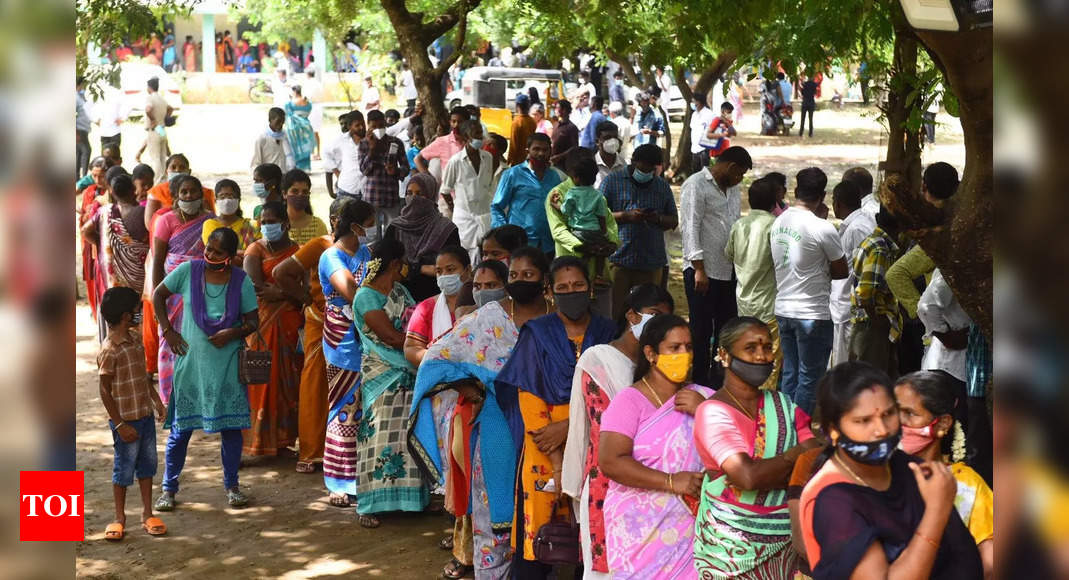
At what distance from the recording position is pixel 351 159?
14.4 m

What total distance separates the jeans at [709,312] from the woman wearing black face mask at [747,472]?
4838mm

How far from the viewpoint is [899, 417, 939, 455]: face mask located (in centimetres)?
408

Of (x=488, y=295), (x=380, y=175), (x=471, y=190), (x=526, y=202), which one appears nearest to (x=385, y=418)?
(x=488, y=295)

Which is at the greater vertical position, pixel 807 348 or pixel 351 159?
pixel 351 159

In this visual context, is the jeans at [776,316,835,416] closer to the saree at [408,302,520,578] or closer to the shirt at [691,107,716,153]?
the saree at [408,302,520,578]

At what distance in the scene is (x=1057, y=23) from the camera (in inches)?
53.9

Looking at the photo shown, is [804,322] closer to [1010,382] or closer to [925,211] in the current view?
[925,211]

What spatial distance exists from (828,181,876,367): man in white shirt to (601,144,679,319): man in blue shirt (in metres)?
1.88

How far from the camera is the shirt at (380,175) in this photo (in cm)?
1296

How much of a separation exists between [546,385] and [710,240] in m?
3.97

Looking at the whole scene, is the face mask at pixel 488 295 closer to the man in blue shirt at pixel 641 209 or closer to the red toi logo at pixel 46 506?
the man in blue shirt at pixel 641 209

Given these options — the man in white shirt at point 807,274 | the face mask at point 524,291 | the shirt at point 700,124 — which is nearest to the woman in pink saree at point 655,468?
Result: the face mask at point 524,291

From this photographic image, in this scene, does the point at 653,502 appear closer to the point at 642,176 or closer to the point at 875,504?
the point at 875,504

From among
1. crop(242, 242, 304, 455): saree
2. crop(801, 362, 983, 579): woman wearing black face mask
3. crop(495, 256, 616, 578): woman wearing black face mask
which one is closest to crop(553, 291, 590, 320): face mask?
crop(495, 256, 616, 578): woman wearing black face mask
